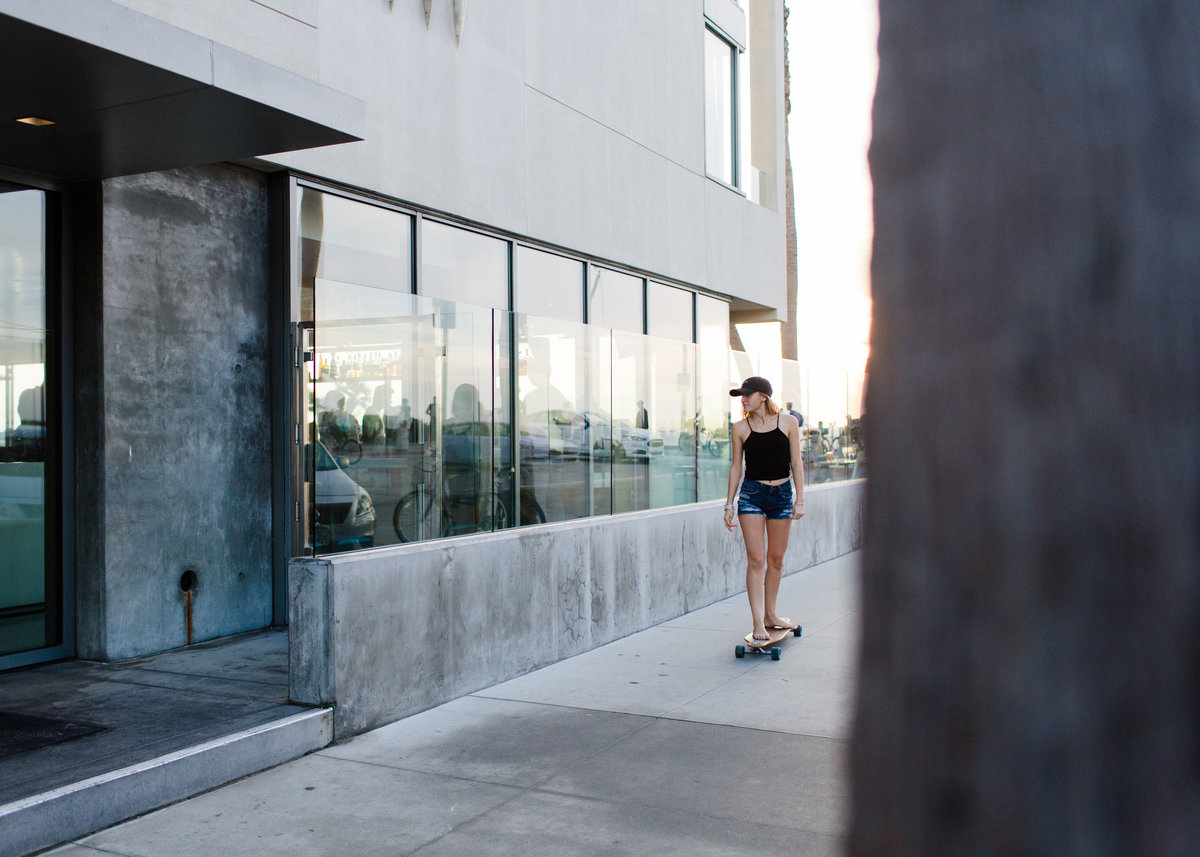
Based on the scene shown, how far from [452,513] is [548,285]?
17.2 feet

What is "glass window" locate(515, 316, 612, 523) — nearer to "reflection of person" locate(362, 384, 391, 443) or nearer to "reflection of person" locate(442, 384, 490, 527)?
"reflection of person" locate(442, 384, 490, 527)

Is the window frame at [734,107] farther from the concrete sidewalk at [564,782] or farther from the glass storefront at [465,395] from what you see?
the concrete sidewalk at [564,782]

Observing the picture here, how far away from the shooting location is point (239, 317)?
8.54 metres

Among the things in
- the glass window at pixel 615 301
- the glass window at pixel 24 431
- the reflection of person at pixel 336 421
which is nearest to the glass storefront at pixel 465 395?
the reflection of person at pixel 336 421

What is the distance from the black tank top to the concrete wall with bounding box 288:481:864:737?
23.0 inches

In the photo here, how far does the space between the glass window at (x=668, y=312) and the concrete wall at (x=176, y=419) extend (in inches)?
251

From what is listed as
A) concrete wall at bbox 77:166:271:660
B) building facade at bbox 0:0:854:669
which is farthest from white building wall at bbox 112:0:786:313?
concrete wall at bbox 77:166:271:660

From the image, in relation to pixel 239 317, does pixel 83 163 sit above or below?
above

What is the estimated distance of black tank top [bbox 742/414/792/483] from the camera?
27.1 feet

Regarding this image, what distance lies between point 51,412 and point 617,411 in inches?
173

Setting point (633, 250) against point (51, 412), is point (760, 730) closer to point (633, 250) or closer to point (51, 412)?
point (51, 412)

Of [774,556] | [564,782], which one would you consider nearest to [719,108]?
[774,556]

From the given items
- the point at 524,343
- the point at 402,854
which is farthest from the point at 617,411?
the point at 402,854

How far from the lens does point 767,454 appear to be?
825 cm
